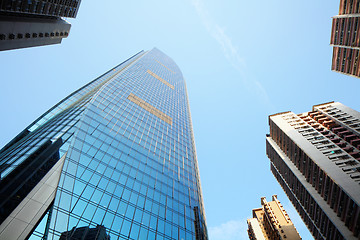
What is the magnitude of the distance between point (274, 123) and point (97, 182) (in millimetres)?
72003

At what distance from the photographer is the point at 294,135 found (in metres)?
69.0

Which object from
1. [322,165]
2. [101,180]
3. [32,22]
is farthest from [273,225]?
[32,22]

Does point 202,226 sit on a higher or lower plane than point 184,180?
lower

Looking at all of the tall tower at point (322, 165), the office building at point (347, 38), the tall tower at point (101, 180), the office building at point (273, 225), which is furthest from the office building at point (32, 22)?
the office building at point (273, 225)

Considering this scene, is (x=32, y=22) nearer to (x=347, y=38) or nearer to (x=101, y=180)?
(x=101, y=180)

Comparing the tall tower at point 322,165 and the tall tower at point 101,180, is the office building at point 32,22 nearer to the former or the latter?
the tall tower at point 101,180

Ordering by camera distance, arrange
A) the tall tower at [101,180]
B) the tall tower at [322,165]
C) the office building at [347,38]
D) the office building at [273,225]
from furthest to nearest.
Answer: the office building at [273,225] → the office building at [347,38] → the tall tower at [322,165] → the tall tower at [101,180]

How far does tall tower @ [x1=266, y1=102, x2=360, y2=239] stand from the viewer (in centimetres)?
4669

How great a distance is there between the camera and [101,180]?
89.2 ft

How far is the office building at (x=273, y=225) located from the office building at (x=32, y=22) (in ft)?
294

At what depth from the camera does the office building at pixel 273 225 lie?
7588 centimetres

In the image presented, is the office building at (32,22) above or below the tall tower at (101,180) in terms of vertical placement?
above

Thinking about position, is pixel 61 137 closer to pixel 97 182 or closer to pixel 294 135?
pixel 97 182

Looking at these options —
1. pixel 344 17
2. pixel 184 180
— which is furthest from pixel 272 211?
pixel 344 17
